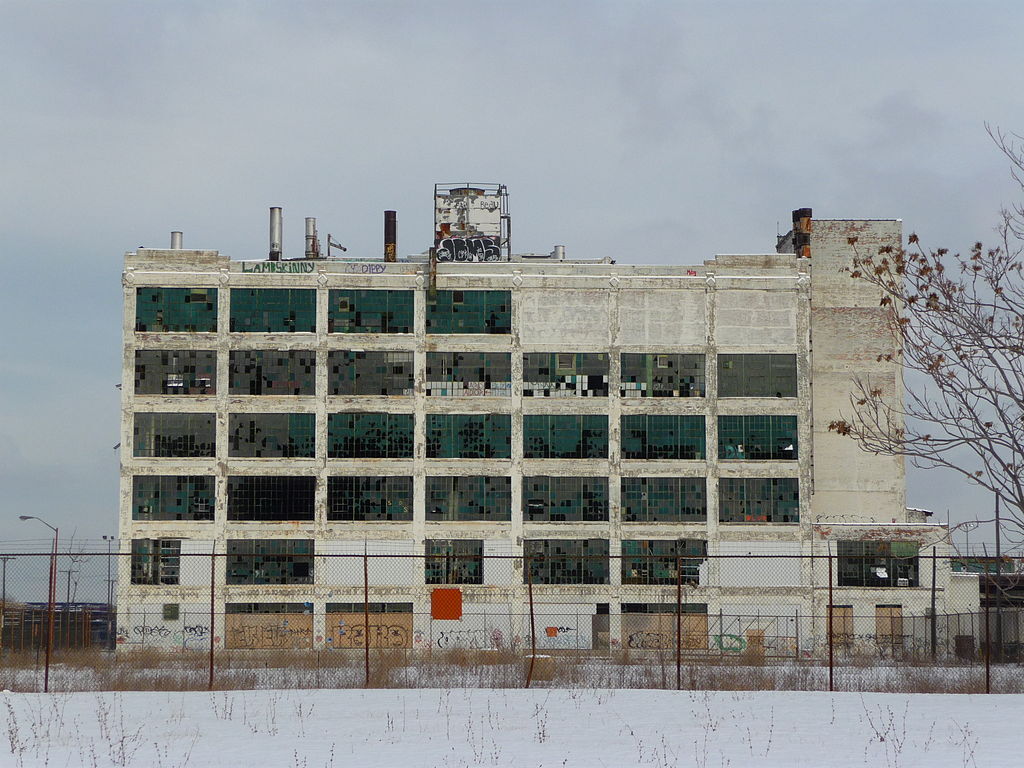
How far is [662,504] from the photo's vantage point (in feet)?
224

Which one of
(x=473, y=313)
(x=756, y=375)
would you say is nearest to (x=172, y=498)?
(x=473, y=313)

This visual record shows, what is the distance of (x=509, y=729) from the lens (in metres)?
24.3

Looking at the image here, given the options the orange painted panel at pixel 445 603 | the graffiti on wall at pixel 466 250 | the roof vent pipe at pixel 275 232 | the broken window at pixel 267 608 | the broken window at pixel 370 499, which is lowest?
the broken window at pixel 267 608

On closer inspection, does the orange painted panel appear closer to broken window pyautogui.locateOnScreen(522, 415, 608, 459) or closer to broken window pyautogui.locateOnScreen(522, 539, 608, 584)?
broken window pyautogui.locateOnScreen(522, 539, 608, 584)

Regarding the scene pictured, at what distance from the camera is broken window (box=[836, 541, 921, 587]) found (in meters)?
68.1

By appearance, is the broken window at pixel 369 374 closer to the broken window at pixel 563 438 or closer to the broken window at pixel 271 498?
the broken window at pixel 271 498

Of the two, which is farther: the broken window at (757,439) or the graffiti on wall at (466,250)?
the graffiti on wall at (466,250)

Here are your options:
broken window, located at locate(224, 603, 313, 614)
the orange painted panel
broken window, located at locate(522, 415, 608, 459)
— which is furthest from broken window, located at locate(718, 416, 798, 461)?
broken window, located at locate(224, 603, 313, 614)

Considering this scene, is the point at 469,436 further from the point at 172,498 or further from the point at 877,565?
the point at 877,565

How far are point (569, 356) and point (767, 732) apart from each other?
45434 mm

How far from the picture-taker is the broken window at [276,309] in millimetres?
68500

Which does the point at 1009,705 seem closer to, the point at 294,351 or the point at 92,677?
the point at 92,677

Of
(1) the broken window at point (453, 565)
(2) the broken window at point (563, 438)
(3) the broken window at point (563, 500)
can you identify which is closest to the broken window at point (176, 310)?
(1) the broken window at point (453, 565)

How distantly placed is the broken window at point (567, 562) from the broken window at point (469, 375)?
7.84 meters
